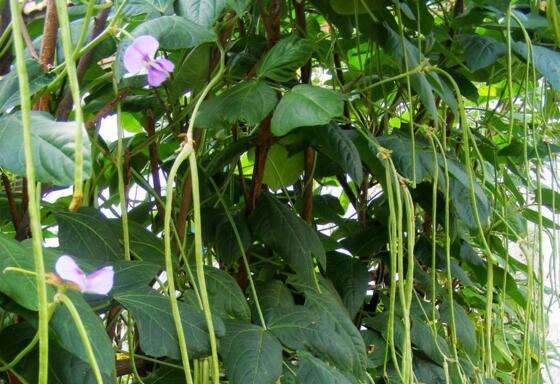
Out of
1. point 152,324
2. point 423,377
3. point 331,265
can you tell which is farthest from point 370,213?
point 152,324

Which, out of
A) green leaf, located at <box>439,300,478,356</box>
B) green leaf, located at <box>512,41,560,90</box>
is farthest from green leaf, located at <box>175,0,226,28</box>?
green leaf, located at <box>439,300,478,356</box>

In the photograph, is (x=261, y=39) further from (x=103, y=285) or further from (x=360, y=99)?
(x=103, y=285)

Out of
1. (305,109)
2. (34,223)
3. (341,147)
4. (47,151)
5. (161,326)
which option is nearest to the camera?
(34,223)

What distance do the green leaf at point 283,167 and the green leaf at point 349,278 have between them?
115mm

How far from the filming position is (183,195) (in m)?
0.76

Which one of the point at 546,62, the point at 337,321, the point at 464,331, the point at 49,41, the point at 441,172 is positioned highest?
the point at 49,41

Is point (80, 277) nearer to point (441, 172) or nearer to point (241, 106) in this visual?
point (241, 106)

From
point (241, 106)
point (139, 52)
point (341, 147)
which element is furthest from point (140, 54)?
point (341, 147)

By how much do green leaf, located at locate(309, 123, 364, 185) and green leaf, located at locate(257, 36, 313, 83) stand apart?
88 millimetres

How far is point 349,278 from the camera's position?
909mm

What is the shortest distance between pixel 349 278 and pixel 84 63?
437 mm

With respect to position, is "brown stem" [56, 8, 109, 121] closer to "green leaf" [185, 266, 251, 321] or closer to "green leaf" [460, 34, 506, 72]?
"green leaf" [185, 266, 251, 321]

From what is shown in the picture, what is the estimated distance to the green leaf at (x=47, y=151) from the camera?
1.37 ft

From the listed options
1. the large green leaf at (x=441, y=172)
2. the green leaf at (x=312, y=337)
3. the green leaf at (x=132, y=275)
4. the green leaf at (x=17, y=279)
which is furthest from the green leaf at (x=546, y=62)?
the green leaf at (x=17, y=279)
